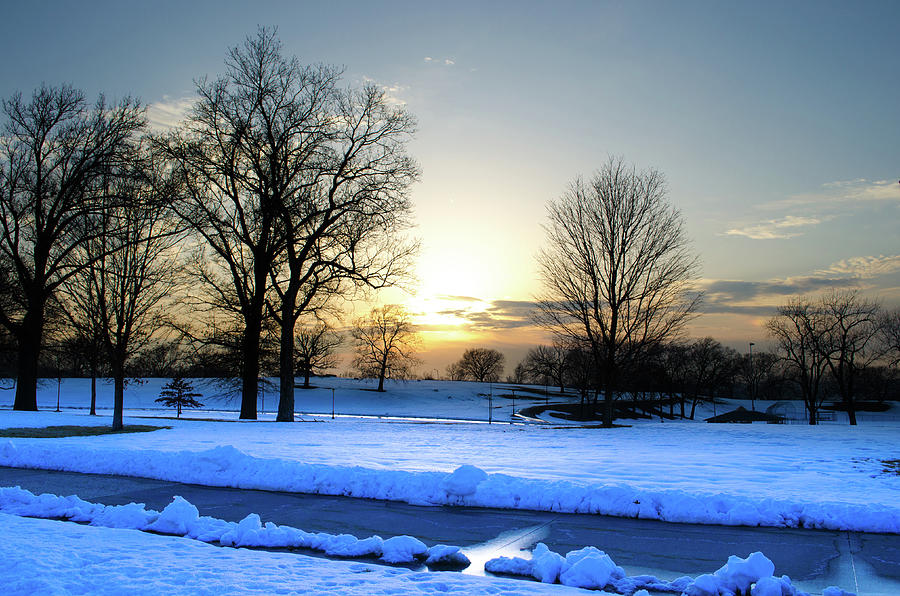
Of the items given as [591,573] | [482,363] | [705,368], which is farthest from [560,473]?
[482,363]

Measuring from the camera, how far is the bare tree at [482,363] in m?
125

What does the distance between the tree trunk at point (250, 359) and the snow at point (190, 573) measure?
22.4 meters

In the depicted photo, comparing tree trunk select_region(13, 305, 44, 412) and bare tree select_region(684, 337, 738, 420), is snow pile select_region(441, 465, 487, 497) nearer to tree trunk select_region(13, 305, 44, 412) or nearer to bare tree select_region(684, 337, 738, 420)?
tree trunk select_region(13, 305, 44, 412)

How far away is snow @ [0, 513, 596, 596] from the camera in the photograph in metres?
4.32

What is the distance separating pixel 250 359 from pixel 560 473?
20984 mm

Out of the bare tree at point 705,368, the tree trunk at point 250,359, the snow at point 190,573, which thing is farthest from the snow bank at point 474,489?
the bare tree at point 705,368

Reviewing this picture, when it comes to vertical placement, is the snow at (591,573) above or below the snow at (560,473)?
above

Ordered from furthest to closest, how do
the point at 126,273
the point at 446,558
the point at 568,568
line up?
1. the point at 126,273
2. the point at 446,558
3. the point at 568,568

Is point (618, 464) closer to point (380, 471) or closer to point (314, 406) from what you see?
point (380, 471)

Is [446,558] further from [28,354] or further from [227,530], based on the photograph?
[28,354]

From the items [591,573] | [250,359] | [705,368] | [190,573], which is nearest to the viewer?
[190,573]

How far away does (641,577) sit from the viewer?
192 inches

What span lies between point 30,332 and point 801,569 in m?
34.9

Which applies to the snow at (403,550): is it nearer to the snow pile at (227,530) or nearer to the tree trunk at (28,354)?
the snow pile at (227,530)
